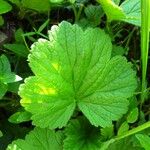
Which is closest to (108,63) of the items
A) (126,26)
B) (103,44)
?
(103,44)

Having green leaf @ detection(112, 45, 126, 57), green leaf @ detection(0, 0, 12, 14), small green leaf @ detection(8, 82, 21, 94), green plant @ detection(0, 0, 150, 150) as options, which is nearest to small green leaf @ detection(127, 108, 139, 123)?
green plant @ detection(0, 0, 150, 150)

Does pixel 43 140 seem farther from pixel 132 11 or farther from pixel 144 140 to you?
pixel 132 11

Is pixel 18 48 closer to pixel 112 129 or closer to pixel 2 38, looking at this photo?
pixel 2 38

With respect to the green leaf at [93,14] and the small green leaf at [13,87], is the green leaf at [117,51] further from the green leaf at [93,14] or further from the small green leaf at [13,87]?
the small green leaf at [13,87]

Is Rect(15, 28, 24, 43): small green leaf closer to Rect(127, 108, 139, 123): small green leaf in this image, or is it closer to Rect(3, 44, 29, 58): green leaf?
Rect(3, 44, 29, 58): green leaf

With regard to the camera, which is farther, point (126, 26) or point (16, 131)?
point (126, 26)

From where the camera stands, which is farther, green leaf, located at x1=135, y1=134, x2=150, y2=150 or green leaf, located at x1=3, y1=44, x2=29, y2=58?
green leaf, located at x1=3, y1=44, x2=29, y2=58

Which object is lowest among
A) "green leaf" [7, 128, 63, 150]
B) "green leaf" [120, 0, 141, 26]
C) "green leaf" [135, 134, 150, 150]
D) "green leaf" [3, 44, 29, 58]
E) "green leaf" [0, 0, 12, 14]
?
"green leaf" [7, 128, 63, 150]

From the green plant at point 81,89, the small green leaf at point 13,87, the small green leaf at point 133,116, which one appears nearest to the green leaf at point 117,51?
the green plant at point 81,89
